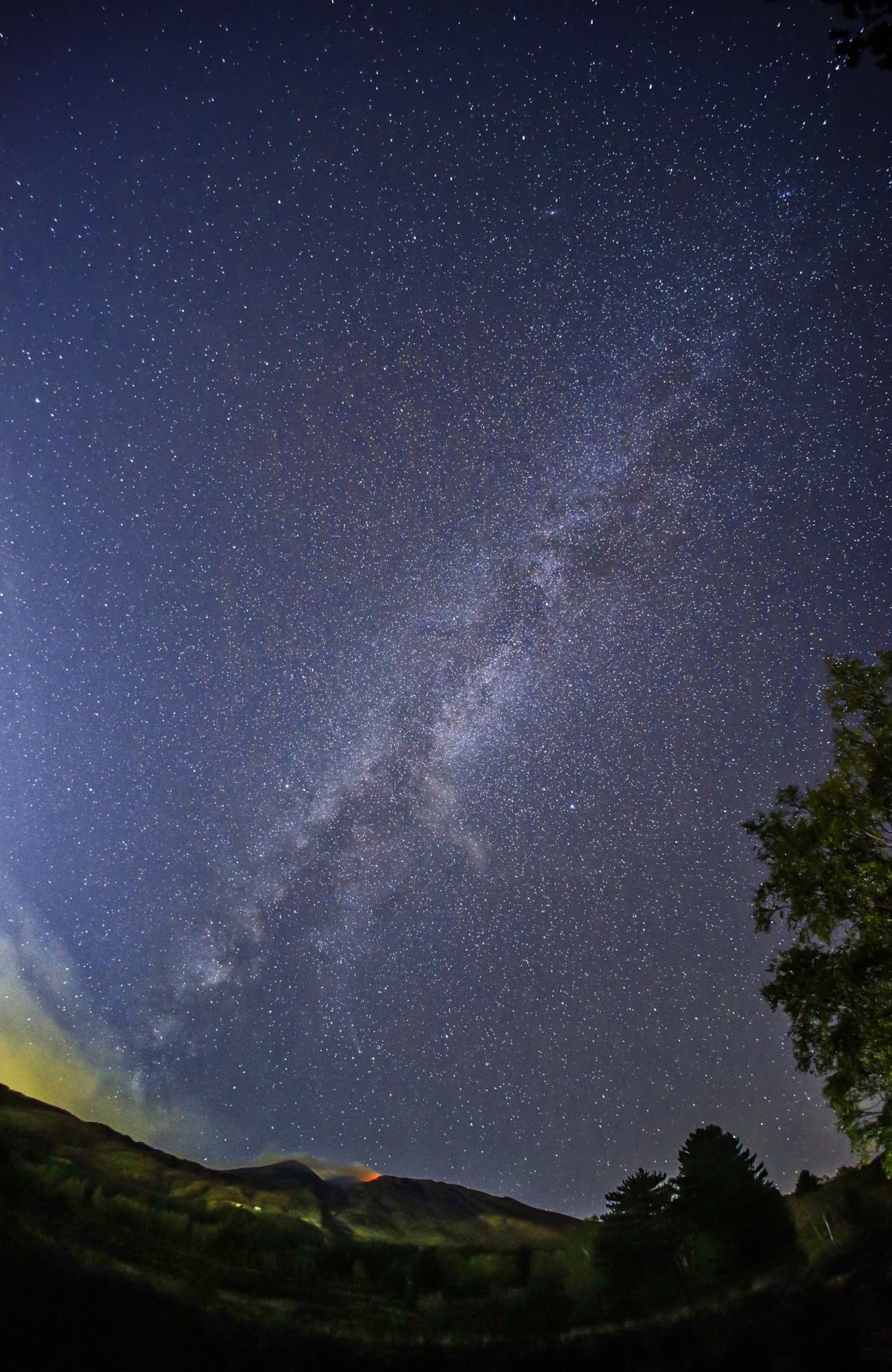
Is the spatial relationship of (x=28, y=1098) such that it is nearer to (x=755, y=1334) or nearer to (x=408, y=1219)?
(x=408, y=1219)

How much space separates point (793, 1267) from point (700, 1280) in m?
8.02

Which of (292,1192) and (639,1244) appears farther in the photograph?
(292,1192)

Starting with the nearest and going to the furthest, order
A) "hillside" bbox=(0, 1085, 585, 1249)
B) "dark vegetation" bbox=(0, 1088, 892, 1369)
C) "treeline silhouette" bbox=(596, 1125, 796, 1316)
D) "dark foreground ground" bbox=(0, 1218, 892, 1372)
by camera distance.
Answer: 1. "dark foreground ground" bbox=(0, 1218, 892, 1372)
2. "dark vegetation" bbox=(0, 1088, 892, 1369)
3. "treeline silhouette" bbox=(596, 1125, 796, 1316)
4. "hillside" bbox=(0, 1085, 585, 1249)

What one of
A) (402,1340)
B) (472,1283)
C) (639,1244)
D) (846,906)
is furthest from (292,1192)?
(846,906)

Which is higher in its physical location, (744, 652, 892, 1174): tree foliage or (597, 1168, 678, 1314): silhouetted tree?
(744, 652, 892, 1174): tree foliage

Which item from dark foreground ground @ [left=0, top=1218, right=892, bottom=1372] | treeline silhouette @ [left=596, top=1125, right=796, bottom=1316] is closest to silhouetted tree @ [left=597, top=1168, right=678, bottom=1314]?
treeline silhouette @ [left=596, top=1125, right=796, bottom=1316]

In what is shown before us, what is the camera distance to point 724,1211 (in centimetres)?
2698

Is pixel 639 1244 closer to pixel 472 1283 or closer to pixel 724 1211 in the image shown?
pixel 724 1211

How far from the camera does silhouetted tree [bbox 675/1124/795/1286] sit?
2438 cm

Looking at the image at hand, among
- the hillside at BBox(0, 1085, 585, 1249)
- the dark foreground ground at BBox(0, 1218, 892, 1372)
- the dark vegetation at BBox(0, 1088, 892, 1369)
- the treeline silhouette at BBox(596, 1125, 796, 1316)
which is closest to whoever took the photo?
the dark foreground ground at BBox(0, 1218, 892, 1372)

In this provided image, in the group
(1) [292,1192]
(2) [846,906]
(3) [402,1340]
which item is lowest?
(1) [292,1192]

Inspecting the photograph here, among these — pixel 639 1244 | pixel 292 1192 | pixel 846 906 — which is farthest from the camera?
pixel 292 1192

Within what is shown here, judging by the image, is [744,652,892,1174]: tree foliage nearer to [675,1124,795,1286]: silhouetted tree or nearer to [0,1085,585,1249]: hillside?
[675,1124,795,1286]: silhouetted tree

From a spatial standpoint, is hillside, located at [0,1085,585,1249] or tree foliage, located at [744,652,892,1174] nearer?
tree foliage, located at [744,652,892,1174]
